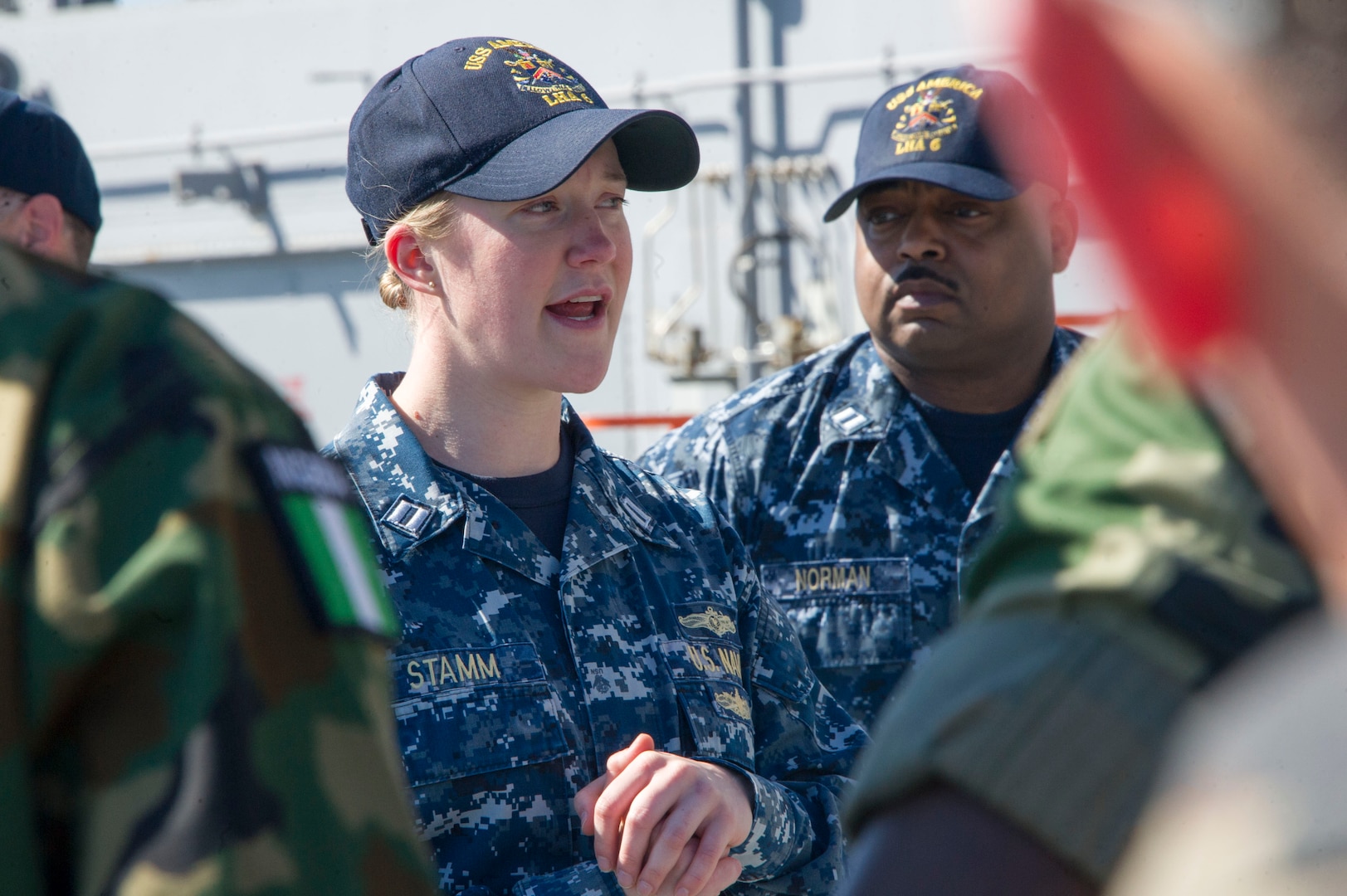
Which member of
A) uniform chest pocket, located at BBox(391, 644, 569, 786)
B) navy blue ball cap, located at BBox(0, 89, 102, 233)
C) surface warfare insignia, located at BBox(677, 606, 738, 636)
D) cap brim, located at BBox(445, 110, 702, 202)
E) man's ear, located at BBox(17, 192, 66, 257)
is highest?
cap brim, located at BBox(445, 110, 702, 202)

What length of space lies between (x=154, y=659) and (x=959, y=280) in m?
2.35

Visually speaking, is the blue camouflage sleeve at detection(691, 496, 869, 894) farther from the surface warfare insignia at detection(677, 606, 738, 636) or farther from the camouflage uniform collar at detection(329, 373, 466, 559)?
the camouflage uniform collar at detection(329, 373, 466, 559)

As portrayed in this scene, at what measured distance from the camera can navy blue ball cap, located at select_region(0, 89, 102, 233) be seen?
2.69 metres

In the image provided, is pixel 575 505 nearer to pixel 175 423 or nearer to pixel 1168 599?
pixel 175 423

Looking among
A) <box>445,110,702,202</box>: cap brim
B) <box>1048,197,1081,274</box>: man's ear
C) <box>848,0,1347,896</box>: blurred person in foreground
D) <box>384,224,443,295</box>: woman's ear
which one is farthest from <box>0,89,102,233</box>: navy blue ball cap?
<box>848,0,1347,896</box>: blurred person in foreground

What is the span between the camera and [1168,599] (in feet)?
1.91

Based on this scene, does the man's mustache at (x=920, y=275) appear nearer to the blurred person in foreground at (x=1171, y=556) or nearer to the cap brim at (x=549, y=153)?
the cap brim at (x=549, y=153)

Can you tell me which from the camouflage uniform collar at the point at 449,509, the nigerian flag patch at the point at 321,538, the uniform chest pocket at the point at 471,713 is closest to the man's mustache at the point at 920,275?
the camouflage uniform collar at the point at 449,509

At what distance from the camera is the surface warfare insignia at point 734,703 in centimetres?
185

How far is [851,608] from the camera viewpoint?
273cm

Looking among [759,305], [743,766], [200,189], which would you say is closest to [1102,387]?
[743,766]

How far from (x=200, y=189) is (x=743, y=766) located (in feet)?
19.3

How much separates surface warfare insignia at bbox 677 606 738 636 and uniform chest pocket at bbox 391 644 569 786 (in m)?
0.26

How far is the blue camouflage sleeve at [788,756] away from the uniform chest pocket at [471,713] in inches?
11.4
